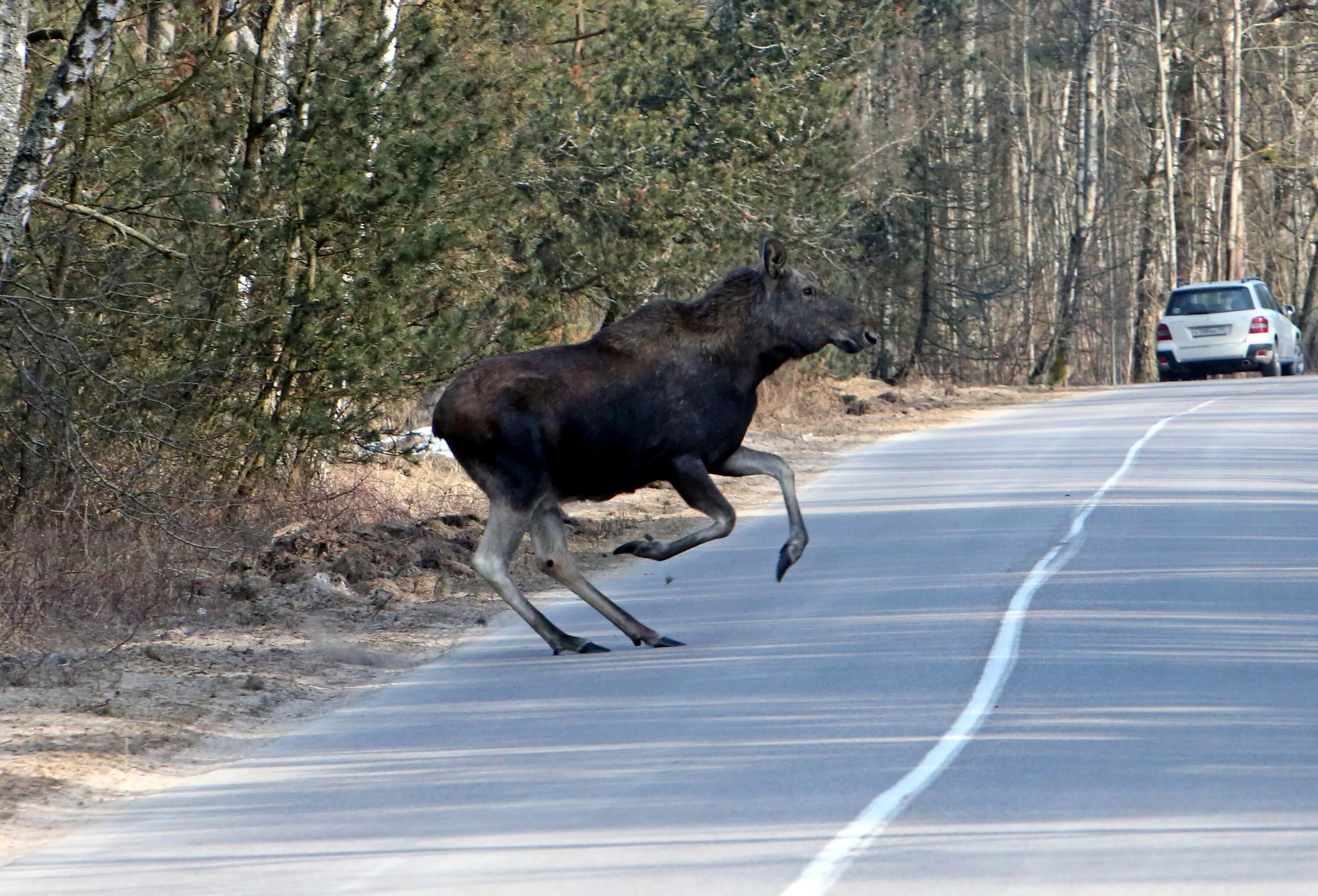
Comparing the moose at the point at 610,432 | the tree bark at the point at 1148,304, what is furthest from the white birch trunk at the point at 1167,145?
the moose at the point at 610,432

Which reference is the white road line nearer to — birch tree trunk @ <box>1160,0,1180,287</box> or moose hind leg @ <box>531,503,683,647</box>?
moose hind leg @ <box>531,503,683,647</box>

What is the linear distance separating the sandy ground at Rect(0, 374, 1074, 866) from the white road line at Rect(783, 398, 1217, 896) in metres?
3.14

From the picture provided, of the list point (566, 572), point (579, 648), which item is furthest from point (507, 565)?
point (579, 648)

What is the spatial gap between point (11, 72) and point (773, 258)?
4.85m

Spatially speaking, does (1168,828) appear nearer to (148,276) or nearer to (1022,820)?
→ (1022,820)

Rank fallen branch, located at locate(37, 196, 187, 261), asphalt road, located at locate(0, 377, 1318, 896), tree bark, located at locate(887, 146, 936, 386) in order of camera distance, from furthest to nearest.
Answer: tree bark, located at locate(887, 146, 936, 386) < fallen branch, located at locate(37, 196, 187, 261) < asphalt road, located at locate(0, 377, 1318, 896)

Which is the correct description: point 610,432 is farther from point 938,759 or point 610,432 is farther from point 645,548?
point 938,759

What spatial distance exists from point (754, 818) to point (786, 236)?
20.9 metres

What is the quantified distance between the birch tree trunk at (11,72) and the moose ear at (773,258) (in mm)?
4630

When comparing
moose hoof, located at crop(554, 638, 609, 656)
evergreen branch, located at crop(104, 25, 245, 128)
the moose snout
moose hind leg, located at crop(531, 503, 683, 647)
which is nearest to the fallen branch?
evergreen branch, located at crop(104, 25, 245, 128)

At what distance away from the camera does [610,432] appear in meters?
10.6

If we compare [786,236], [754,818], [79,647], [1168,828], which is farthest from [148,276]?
[786,236]

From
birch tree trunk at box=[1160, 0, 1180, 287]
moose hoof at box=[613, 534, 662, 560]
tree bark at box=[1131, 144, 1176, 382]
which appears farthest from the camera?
birch tree trunk at box=[1160, 0, 1180, 287]

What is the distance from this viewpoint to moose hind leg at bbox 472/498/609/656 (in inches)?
421
